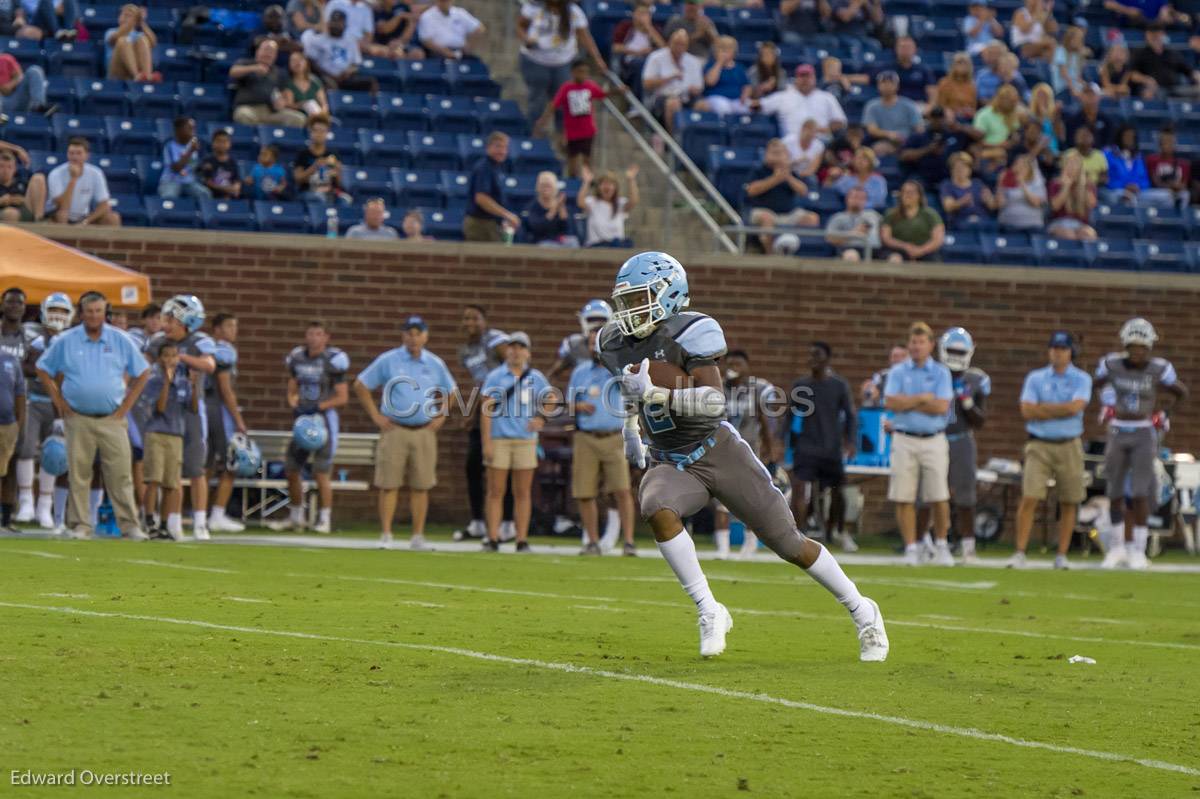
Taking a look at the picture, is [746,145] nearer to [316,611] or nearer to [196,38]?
[196,38]

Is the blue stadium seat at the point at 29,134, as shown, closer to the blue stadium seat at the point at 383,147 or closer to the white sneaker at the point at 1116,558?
the blue stadium seat at the point at 383,147

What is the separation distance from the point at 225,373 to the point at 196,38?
5.74 metres

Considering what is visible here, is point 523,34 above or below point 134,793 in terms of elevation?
above

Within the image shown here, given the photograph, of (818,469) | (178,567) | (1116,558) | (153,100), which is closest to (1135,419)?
(1116,558)

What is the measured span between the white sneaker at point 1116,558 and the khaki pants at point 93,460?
8876mm

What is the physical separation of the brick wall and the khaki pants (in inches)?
175

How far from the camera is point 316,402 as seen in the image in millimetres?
18922

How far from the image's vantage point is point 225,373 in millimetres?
18156

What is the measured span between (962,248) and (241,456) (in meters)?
9.17

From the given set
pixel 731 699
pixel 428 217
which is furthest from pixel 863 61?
pixel 731 699

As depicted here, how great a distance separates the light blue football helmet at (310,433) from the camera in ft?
60.8

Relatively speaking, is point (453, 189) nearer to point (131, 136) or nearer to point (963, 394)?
point (131, 136)

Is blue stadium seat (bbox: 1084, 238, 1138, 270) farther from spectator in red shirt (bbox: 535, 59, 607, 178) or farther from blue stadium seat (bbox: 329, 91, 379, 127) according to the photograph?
blue stadium seat (bbox: 329, 91, 379, 127)

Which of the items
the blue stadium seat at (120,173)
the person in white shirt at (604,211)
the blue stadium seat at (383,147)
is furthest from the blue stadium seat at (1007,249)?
the blue stadium seat at (120,173)
